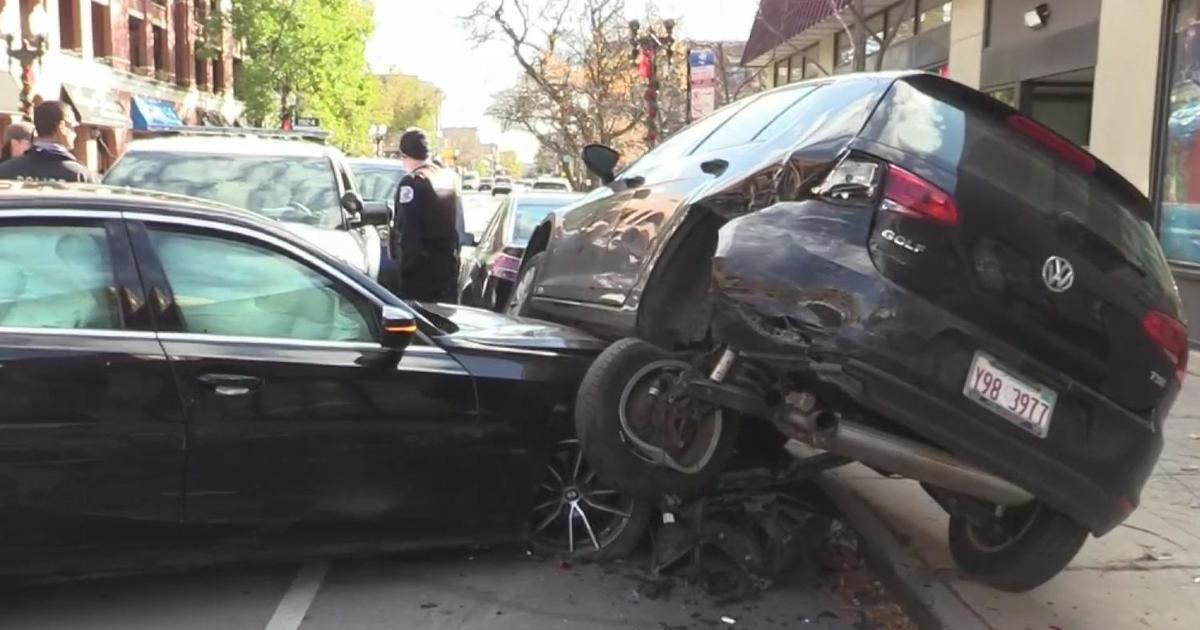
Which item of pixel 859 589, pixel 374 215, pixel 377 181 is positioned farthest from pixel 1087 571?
pixel 377 181

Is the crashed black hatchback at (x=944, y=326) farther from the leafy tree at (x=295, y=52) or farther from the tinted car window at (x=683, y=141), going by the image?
the leafy tree at (x=295, y=52)

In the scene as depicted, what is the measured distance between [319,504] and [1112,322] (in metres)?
2.93

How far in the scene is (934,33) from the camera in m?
15.8

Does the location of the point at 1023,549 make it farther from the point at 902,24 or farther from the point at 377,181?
the point at 902,24

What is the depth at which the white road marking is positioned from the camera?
13.1 feet

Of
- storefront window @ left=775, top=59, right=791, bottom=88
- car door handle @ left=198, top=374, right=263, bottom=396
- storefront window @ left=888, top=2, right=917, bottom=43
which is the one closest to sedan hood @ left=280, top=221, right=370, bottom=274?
car door handle @ left=198, top=374, right=263, bottom=396

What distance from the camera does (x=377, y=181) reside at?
14602mm

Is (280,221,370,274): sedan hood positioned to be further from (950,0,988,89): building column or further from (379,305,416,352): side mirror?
(950,0,988,89): building column

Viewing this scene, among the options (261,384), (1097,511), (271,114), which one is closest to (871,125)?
(1097,511)

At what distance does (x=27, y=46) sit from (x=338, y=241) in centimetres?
1933

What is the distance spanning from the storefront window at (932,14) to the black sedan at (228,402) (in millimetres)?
13045

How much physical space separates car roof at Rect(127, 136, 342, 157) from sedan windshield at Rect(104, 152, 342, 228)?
0.07 metres

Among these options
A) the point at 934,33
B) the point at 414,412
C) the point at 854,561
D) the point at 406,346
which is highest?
the point at 934,33

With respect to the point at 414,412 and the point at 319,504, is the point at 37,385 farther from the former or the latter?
the point at 414,412
